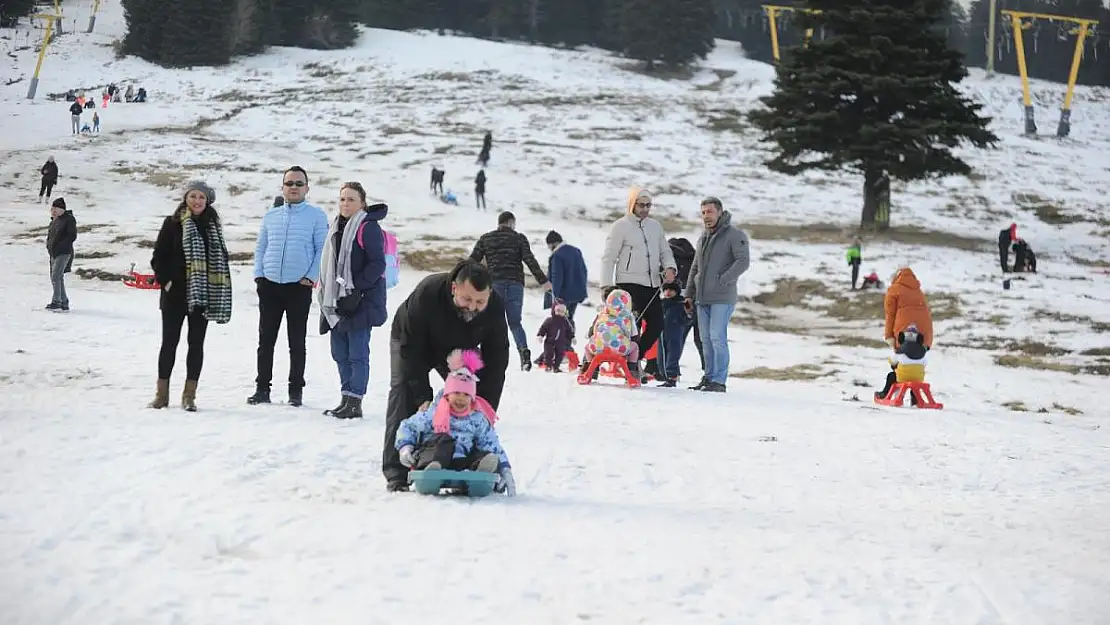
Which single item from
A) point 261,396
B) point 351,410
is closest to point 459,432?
point 351,410

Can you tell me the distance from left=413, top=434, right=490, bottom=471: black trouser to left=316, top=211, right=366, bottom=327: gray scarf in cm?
297

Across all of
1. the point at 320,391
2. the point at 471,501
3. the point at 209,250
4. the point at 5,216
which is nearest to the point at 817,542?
the point at 471,501

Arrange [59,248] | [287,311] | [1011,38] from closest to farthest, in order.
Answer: [287,311] → [59,248] → [1011,38]

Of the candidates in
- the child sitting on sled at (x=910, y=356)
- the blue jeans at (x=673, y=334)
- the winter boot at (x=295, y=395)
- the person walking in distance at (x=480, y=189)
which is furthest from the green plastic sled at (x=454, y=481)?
the person walking in distance at (x=480, y=189)

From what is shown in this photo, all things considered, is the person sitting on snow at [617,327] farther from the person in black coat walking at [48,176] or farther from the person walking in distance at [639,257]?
the person in black coat walking at [48,176]

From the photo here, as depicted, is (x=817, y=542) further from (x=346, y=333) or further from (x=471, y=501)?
(x=346, y=333)

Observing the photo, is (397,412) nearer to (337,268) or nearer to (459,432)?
(459,432)

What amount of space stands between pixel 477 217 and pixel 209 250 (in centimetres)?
2595

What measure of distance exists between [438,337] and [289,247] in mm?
3456

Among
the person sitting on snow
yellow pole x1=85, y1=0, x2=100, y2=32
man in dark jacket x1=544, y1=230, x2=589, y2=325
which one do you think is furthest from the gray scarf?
yellow pole x1=85, y1=0, x2=100, y2=32

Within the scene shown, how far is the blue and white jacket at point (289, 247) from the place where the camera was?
9.24 metres

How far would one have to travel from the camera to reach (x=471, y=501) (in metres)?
6.16

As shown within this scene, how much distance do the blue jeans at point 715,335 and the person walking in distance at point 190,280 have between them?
207 inches

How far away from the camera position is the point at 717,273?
11883 mm
